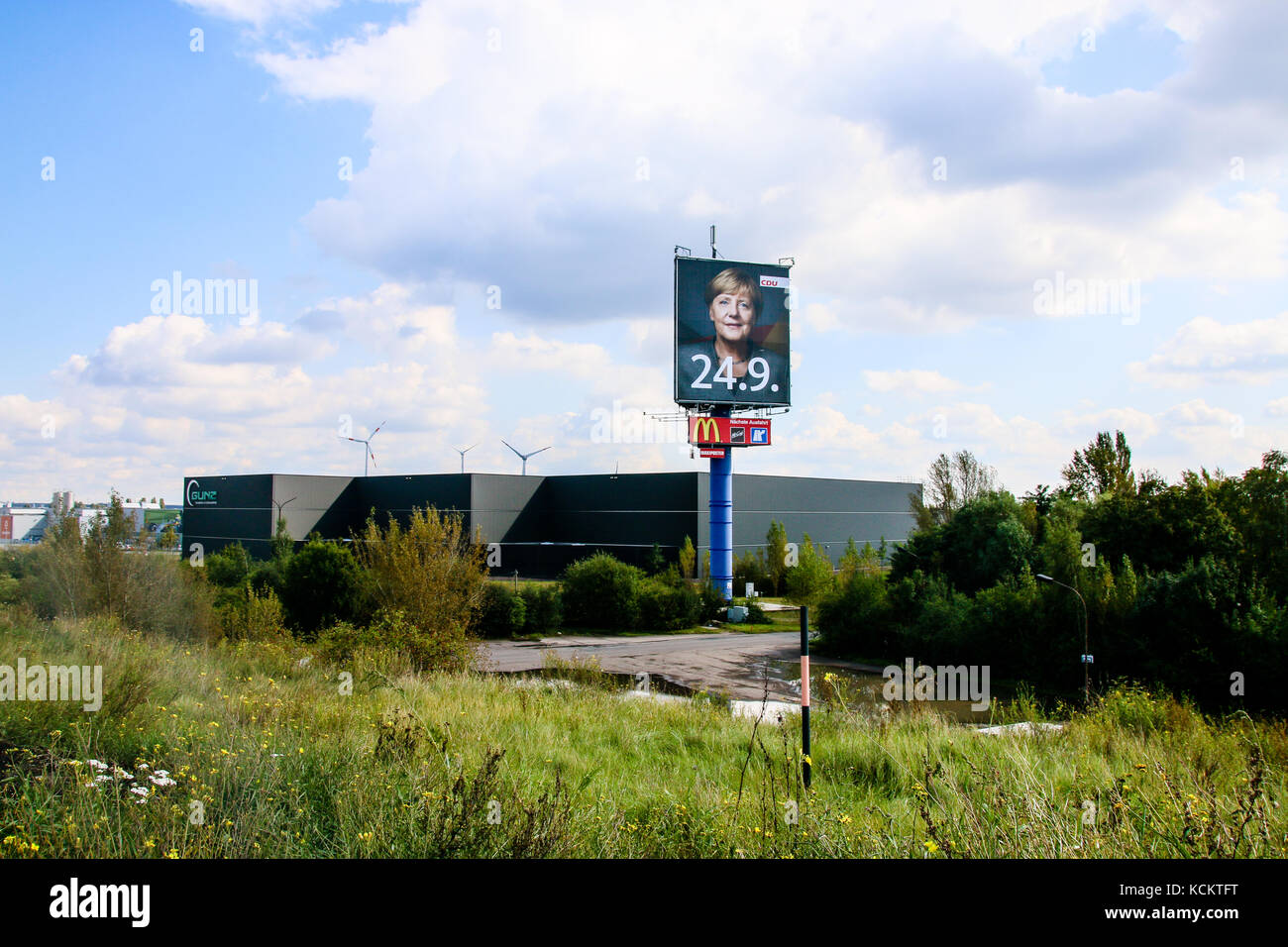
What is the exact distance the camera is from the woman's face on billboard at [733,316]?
4284cm

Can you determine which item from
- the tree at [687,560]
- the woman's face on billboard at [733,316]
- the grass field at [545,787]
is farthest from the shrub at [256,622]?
the tree at [687,560]

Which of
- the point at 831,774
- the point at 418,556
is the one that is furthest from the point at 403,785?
the point at 418,556

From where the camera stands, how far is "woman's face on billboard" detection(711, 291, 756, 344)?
42844 millimetres

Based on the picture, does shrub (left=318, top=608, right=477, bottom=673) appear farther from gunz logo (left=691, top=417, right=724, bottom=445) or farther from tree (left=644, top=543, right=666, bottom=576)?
tree (left=644, top=543, right=666, bottom=576)

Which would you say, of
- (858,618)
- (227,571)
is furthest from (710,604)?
(227,571)

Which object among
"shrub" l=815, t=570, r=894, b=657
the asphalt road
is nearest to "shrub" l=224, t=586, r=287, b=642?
the asphalt road

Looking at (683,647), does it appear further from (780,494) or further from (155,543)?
(780,494)

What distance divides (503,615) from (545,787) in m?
36.1

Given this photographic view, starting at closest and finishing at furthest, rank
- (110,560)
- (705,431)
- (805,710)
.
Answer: (805,710)
(110,560)
(705,431)

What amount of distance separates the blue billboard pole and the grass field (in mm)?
34954

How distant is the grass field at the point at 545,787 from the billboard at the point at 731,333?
33071mm

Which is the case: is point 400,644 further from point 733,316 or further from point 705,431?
point 733,316

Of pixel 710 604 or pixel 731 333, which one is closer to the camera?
pixel 731 333

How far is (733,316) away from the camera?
43.2 meters
